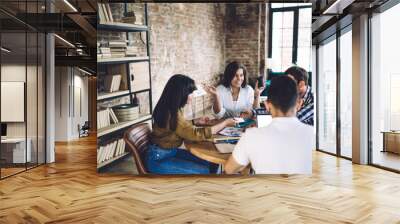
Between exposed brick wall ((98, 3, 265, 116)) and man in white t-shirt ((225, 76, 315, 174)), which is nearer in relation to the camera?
man in white t-shirt ((225, 76, 315, 174))

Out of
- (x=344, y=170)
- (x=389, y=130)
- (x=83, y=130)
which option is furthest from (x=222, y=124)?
(x=83, y=130)

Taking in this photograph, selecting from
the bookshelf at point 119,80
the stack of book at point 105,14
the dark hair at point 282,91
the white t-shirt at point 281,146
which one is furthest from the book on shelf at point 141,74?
the dark hair at point 282,91

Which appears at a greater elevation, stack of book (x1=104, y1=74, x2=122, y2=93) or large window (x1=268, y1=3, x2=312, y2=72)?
large window (x1=268, y1=3, x2=312, y2=72)

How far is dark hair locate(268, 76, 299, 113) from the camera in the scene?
597 centimetres

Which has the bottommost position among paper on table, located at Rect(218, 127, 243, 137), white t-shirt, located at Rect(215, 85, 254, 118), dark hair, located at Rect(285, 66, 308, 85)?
paper on table, located at Rect(218, 127, 243, 137)

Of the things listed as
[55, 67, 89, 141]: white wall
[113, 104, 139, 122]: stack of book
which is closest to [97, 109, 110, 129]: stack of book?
[113, 104, 139, 122]: stack of book

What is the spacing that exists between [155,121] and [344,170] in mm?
3696

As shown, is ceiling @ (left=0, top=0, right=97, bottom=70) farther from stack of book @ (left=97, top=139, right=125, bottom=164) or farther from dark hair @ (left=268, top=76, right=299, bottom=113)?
dark hair @ (left=268, top=76, right=299, bottom=113)

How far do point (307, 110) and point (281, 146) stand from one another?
0.73 metres

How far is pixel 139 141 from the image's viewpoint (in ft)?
19.8

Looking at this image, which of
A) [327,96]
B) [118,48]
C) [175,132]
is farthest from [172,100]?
[327,96]

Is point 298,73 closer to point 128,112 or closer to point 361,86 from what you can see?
point 361,86

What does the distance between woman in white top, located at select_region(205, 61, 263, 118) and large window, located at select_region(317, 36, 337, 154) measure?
4307 mm

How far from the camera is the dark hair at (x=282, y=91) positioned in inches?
235
